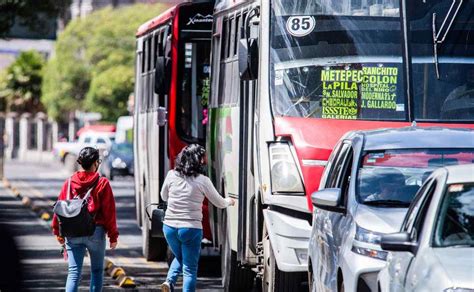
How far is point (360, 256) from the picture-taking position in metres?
10.0

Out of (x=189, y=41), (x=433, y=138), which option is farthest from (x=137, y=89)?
(x=433, y=138)

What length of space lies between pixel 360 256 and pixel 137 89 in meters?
15.1

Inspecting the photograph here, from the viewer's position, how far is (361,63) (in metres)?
14.3

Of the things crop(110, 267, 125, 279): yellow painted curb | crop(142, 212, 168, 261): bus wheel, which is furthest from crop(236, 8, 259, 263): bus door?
crop(142, 212, 168, 261): bus wheel

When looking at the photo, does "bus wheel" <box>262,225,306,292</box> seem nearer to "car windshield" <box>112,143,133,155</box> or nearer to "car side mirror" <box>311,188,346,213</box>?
"car side mirror" <box>311,188,346,213</box>

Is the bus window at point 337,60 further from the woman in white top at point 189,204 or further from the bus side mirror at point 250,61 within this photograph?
the woman in white top at point 189,204

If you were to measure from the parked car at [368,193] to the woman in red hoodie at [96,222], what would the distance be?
6.96ft

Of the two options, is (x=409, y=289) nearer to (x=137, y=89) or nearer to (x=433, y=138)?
(x=433, y=138)

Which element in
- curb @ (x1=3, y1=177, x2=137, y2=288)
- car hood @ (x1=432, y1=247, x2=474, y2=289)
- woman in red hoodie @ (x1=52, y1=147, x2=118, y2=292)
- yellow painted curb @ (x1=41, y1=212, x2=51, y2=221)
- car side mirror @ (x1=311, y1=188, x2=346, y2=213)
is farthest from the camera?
yellow painted curb @ (x1=41, y1=212, x2=51, y2=221)

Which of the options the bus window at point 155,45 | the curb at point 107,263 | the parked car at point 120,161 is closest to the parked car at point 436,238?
the curb at point 107,263

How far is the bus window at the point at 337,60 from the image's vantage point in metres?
14.2

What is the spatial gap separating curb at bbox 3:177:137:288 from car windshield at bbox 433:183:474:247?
8.62 metres

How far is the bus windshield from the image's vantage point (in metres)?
14.1

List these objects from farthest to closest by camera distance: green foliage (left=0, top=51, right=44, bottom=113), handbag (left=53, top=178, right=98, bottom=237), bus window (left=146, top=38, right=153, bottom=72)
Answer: green foliage (left=0, top=51, right=44, bottom=113)
bus window (left=146, top=38, right=153, bottom=72)
handbag (left=53, top=178, right=98, bottom=237)
